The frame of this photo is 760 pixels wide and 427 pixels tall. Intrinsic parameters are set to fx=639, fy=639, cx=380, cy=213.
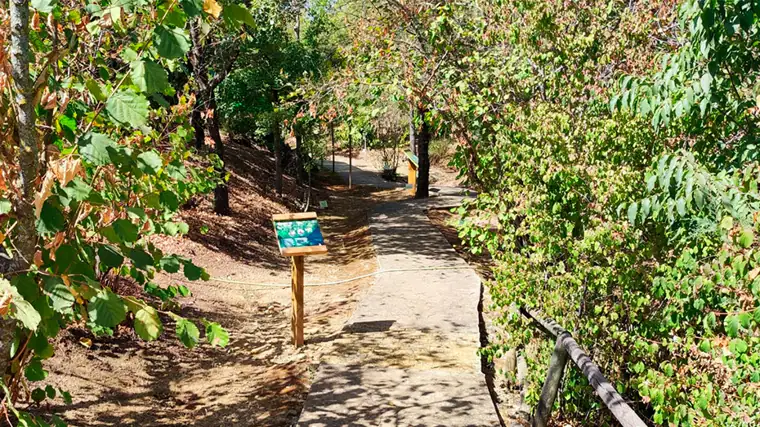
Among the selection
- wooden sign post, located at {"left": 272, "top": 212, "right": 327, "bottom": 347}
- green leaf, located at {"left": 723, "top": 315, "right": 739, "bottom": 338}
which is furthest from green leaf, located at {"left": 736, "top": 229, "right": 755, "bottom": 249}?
wooden sign post, located at {"left": 272, "top": 212, "right": 327, "bottom": 347}

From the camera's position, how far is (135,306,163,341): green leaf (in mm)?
2375

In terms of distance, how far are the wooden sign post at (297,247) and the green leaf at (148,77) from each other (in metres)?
5.52

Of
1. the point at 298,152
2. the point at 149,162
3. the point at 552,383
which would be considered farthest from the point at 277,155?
the point at 149,162

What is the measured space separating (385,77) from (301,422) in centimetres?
465

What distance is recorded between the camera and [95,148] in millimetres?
2209

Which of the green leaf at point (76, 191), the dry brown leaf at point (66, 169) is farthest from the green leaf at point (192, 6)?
the green leaf at point (76, 191)

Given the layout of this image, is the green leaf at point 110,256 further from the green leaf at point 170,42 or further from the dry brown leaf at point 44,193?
the green leaf at point 170,42

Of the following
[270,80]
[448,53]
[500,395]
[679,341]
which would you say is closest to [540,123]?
[679,341]

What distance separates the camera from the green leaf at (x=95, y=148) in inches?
86.4

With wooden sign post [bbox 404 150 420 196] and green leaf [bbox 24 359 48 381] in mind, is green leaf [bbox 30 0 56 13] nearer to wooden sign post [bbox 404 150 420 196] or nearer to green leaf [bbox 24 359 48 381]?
green leaf [bbox 24 359 48 381]

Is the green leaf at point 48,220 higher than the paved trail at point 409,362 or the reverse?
higher

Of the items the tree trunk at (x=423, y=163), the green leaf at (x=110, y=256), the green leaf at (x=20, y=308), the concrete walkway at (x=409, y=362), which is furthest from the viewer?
the tree trunk at (x=423, y=163)

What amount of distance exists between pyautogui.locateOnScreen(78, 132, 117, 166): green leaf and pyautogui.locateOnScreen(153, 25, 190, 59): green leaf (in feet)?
1.25

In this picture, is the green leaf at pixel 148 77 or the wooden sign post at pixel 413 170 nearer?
the green leaf at pixel 148 77
